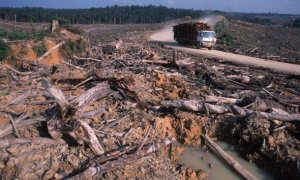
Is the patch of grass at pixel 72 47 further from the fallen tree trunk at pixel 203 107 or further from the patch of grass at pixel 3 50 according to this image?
the fallen tree trunk at pixel 203 107

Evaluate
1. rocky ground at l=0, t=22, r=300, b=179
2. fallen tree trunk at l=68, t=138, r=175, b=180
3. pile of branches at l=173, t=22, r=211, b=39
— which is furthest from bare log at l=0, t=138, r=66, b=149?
pile of branches at l=173, t=22, r=211, b=39

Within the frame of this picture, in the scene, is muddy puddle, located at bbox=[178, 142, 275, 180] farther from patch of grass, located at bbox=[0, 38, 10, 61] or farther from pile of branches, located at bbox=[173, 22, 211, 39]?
pile of branches, located at bbox=[173, 22, 211, 39]

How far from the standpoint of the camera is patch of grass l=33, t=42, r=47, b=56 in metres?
21.5

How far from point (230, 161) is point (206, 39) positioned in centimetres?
2458

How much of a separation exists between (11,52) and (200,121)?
1498 centimetres

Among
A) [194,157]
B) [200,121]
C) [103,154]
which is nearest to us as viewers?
[103,154]

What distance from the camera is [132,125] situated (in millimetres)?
9484

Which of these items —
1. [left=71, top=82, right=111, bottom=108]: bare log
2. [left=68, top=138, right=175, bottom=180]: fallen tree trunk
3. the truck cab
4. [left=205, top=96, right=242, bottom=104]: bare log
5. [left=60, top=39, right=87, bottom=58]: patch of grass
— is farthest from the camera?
the truck cab

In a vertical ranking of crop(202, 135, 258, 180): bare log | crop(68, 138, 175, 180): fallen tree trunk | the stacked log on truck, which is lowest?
crop(202, 135, 258, 180): bare log

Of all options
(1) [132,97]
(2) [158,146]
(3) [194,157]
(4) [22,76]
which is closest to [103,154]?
(2) [158,146]

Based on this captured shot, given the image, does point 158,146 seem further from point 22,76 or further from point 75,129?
point 22,76

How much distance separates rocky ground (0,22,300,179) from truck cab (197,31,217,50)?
17.8 meters

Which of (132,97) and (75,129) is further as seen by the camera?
(132,97)

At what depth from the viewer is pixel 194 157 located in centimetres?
892
